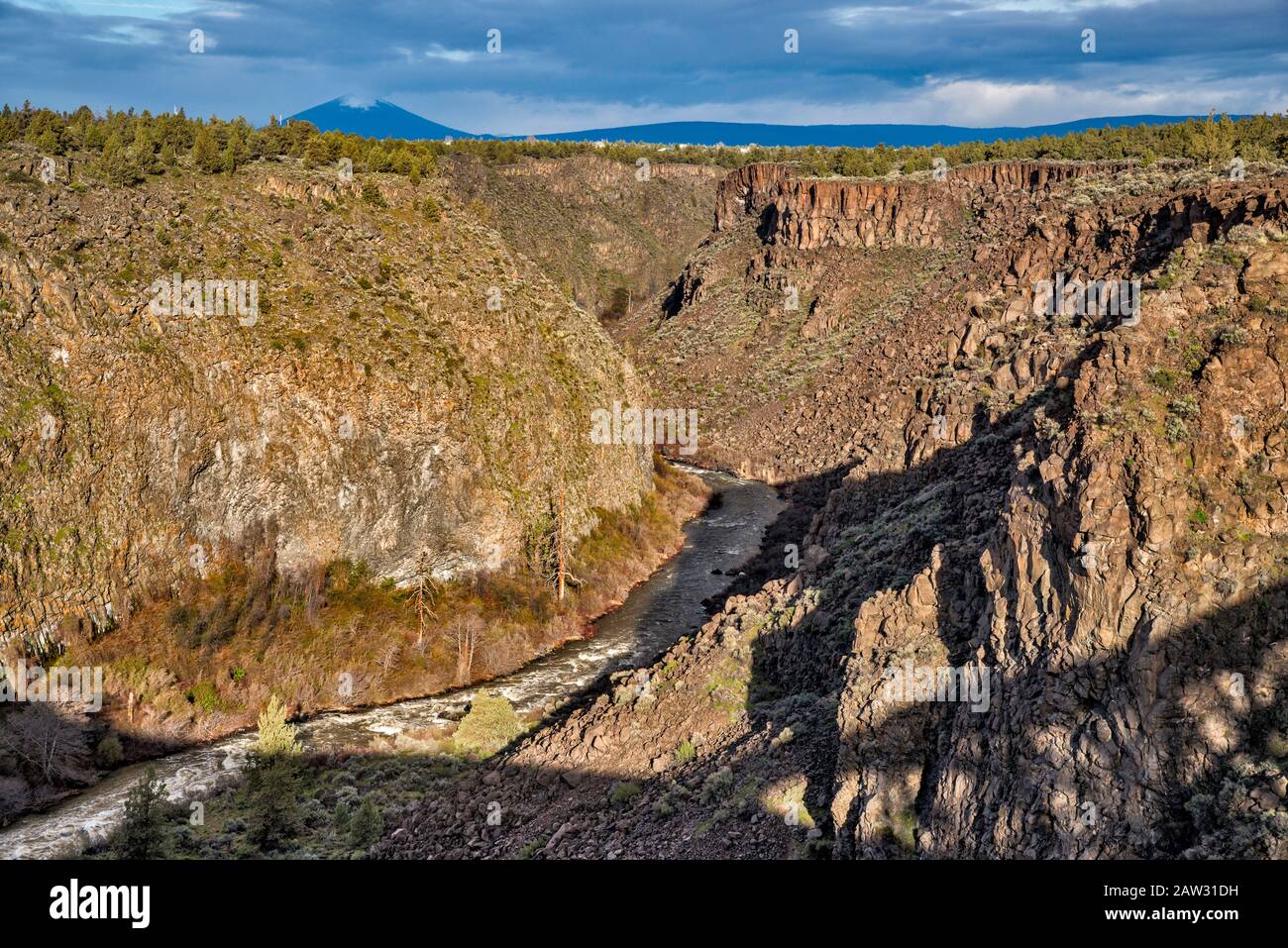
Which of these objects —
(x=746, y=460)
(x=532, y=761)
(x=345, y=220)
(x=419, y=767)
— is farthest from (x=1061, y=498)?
(x=746, y=460)

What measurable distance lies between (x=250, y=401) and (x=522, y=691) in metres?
18.3

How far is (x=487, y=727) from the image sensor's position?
109 feet

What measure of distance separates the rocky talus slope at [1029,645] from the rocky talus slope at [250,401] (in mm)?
15975

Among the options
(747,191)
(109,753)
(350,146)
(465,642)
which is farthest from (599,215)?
(109,753)

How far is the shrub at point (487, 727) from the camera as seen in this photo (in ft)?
105

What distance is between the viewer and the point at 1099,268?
1473 inches

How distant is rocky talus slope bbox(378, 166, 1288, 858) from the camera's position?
14461 mm

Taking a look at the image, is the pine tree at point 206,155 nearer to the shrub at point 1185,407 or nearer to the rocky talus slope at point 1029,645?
the rocky talus slope at point 1029,645

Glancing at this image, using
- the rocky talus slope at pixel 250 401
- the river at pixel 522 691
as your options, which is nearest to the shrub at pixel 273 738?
the river at pixel 522 691

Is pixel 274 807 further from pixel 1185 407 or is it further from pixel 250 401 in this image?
pixel 1185 407

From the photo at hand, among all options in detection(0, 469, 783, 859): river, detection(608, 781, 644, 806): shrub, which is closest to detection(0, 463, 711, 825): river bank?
detection(0, 469, 783, 859): river

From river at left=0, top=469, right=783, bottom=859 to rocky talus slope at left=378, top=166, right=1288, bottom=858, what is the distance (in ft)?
17.4

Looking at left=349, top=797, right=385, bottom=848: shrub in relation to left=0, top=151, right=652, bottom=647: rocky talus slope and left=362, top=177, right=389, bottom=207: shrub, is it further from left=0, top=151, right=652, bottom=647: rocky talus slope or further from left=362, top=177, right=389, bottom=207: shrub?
left=362, top=177, right=389, bottom=207: shrub

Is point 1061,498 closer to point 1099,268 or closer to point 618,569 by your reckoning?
point 1099,268
